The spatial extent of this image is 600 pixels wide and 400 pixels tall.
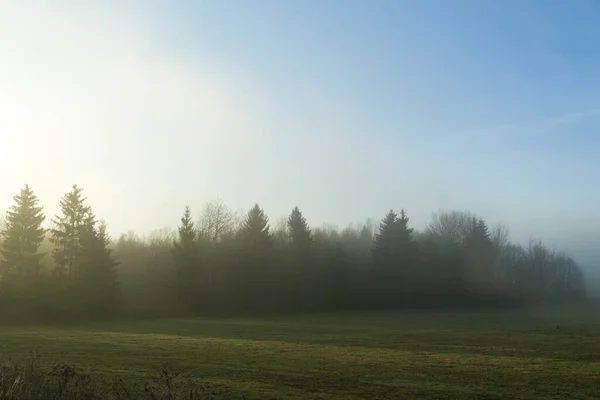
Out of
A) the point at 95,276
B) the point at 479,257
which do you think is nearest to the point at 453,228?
the point at 479,257

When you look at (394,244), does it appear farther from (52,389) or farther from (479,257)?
(52,389)

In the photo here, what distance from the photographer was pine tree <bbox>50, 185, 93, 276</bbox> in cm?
5928

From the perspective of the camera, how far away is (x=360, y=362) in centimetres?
2266

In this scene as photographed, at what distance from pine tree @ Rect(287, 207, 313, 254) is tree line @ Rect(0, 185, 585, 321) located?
0.51ft

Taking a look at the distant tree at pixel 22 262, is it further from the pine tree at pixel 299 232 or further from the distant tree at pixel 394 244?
the distant tree at pixel 394 244

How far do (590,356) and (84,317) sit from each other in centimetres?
4896

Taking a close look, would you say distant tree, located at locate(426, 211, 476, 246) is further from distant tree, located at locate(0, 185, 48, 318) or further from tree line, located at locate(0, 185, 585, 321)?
distant tree, located at locate(0, 185, 48, 318)

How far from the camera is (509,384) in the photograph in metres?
17.6

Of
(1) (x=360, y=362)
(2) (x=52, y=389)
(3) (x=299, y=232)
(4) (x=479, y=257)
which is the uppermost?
(3) (x=299, y=232)

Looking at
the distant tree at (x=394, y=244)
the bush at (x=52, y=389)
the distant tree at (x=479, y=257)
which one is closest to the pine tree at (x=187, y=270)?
the distant tree at (x=394, y=244)

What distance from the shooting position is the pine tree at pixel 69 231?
2334 inches

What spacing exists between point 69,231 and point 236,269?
71.1 ft

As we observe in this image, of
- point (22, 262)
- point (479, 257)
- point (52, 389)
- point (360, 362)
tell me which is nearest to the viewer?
point (52, 389)

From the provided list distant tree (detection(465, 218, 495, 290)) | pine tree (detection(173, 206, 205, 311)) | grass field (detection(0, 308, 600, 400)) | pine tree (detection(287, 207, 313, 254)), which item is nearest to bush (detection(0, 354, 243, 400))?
grass field (detection(0, 308, 600, 400))
